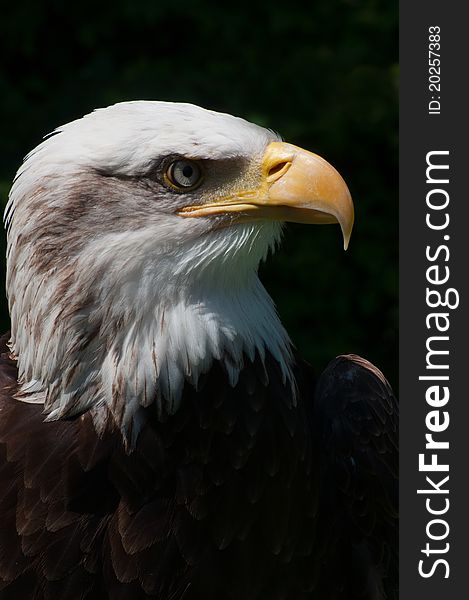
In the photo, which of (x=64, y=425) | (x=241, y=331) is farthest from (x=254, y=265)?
(x=64, y=425)

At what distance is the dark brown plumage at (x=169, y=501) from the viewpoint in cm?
313

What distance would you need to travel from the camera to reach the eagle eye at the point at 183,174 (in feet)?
9.86

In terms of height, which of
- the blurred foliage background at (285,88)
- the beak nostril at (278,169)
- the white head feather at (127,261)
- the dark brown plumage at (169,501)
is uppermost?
the blurred foliage background at (285,88)

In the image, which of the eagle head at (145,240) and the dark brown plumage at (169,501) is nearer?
the eagle head at (145,240)

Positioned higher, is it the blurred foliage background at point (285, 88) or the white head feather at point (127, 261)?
the blurred foliage background at point (285, 88)

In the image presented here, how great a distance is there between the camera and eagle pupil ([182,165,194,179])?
301cm

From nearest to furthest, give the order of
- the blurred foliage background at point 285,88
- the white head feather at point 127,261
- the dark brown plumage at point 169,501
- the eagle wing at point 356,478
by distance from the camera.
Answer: the white head feather at point 127,261, the dark brown plumage at point 169,501, the eagle wing at point 356,478, the blurred foliage background at point 285,88

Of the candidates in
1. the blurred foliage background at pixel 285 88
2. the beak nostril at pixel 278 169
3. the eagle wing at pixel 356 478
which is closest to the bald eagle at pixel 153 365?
the beak nostril at pixel 278 169

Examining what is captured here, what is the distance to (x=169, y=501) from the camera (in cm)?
317

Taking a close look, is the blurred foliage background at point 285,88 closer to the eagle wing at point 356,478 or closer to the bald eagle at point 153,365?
the eagle wing at point 356,478

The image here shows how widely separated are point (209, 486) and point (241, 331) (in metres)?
0.45

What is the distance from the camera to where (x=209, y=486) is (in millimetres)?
3195

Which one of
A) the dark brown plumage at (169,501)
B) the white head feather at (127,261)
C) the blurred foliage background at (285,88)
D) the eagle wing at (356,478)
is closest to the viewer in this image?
the white head feather at (127,261)

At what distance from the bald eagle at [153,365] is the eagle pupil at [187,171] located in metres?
0.01
